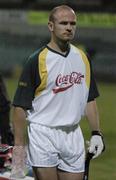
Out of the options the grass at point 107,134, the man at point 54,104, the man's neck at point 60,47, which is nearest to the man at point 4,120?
the grass at point 107,134

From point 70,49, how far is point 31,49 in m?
21.4

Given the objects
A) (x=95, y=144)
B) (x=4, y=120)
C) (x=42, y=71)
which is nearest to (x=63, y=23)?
(x=42, y=71)

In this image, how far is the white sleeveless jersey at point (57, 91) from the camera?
4.81 meters

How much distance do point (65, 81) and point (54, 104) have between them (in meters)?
0.19

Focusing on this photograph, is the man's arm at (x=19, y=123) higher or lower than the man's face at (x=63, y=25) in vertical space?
lower

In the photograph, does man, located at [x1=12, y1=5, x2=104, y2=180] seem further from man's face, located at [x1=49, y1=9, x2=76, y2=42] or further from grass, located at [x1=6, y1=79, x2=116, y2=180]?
grass, located at [x1=6, y1=79, x2=116, y2=180]

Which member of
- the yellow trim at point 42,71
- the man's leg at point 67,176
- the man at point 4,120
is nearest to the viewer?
the yellow trim at point 42,71

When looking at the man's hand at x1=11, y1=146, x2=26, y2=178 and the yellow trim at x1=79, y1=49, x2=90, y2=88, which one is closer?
the man's hand at x1=11, y1=146, x2=26, y2=178

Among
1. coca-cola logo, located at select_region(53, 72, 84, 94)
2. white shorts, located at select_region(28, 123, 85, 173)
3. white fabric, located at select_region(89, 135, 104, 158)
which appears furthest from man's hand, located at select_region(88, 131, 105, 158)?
coca-cola logo, located at select_region(53, 72, 84, 94)

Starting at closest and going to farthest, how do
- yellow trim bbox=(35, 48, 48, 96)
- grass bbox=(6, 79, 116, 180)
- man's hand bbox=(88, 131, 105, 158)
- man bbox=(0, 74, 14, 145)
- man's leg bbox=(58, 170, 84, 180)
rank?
yellow trim bbox=(35, 48, 48, 96), man's leg bbox=(58, 170, 84, 180), man's hand bbox=(88, 131, 105, 158), man bbox=(0, 74, 14, 145), grass bbox=(6, 79, 116, 180)

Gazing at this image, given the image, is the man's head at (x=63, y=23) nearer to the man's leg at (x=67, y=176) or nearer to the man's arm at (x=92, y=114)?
the man's arm at (x=92, y=114)

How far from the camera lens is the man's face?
189 inches

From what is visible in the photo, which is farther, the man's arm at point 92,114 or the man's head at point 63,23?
the man's arm at point 92,114

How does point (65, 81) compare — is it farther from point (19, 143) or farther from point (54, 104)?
point (19, 143)
